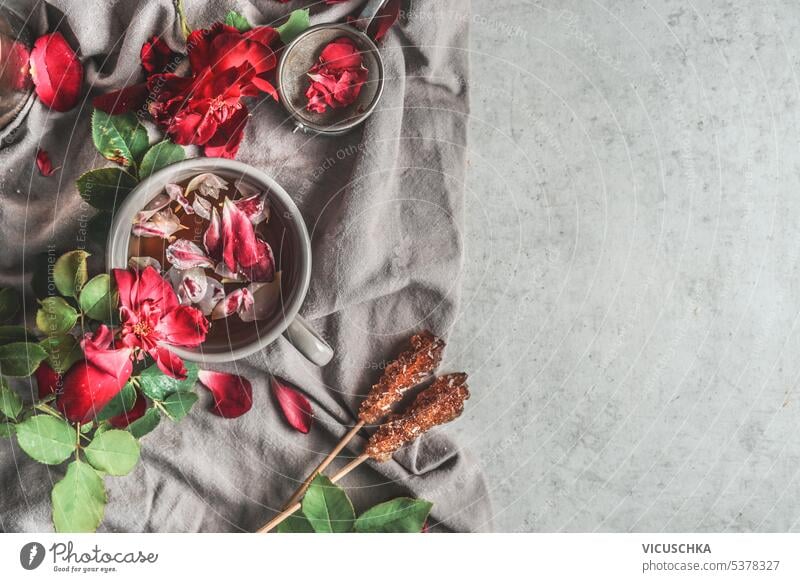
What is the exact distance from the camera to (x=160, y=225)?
34 centimetres

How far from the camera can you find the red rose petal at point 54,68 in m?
0.34

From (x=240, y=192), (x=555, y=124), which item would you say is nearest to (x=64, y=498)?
(x=240, y=192)

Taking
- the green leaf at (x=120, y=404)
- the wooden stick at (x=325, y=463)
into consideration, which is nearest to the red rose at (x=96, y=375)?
the green leaf at (x=120, y=404)

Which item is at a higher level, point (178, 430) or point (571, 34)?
point (571, 34)

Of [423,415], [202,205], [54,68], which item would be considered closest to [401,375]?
[423,415]

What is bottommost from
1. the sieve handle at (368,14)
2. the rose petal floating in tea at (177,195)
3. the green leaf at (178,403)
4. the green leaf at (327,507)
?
the green leaf at (327,507)

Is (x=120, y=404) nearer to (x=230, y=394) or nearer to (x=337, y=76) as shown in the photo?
(x=230, y=394)

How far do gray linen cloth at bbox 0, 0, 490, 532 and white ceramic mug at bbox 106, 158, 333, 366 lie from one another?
0.01 metres

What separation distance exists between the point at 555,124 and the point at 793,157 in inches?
5.0

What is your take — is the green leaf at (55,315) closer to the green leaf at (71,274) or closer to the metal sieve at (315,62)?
the green leaf at (71,274)

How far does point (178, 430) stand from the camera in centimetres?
35

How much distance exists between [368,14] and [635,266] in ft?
0.61
